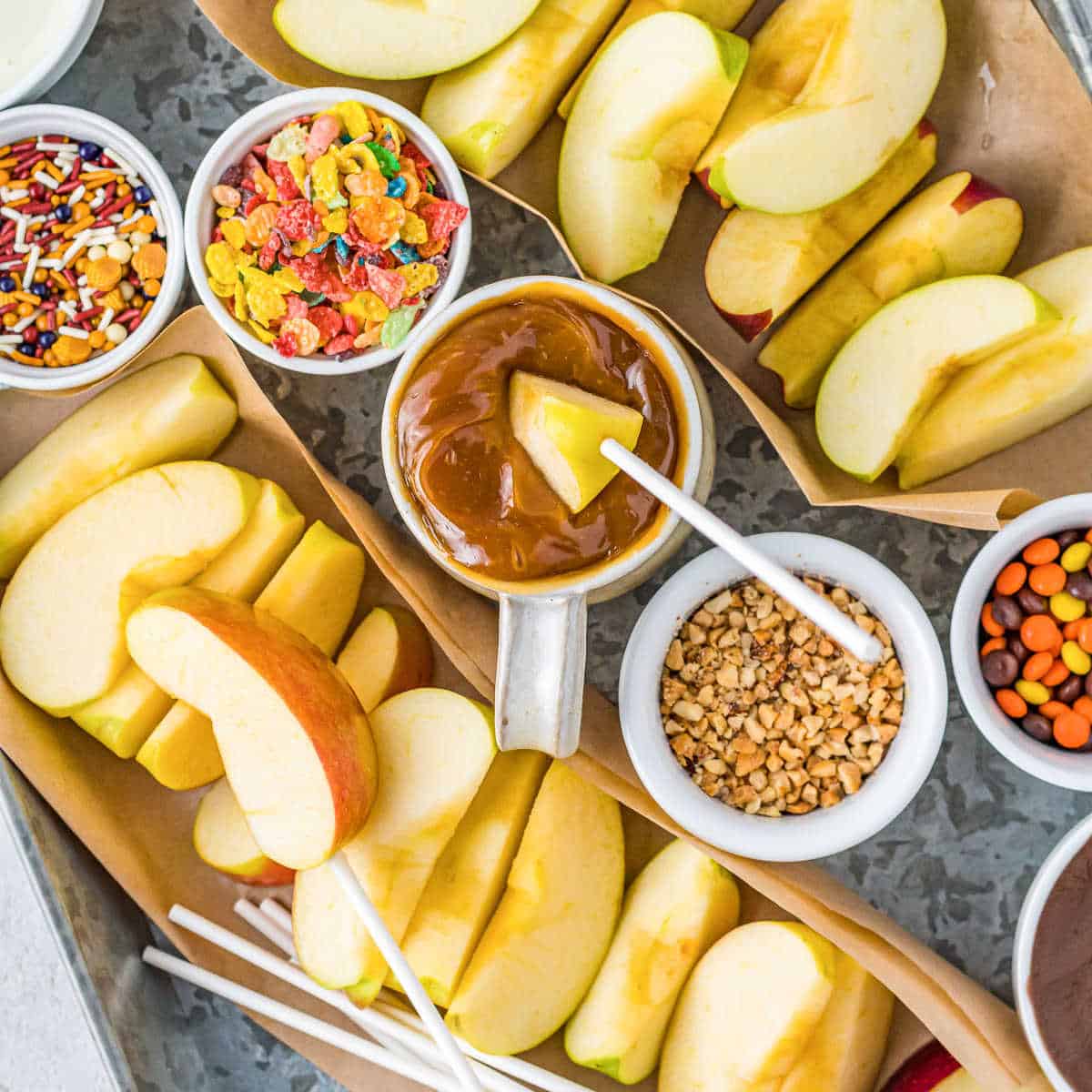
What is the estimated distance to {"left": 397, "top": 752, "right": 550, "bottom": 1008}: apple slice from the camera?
123cm

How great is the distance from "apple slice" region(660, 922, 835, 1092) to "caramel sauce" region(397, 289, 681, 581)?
17.1 inches

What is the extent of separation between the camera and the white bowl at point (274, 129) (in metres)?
1.17

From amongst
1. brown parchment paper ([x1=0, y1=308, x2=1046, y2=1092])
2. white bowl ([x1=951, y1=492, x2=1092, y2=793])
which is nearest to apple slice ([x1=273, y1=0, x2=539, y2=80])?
brown parchment paper ([x1=0, y1=308, x2=1046, y2=1092])

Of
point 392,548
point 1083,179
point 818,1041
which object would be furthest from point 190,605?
point 1083,179

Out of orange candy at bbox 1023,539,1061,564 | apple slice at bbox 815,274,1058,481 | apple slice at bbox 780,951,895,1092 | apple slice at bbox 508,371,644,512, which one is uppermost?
apple slice at bbox 508,371,644,512

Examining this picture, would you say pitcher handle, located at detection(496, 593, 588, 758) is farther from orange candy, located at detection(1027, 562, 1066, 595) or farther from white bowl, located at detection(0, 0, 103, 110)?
Answer: white bowl, located at detection(0, 0, 103, 110)

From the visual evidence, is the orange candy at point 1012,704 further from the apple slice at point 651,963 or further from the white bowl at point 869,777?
the apple slice at point 651,963

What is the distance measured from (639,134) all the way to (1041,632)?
0.60 m

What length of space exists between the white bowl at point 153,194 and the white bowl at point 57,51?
2 centimetres

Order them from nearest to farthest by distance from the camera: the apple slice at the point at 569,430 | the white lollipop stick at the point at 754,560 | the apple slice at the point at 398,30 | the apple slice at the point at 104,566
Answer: the white lollipop stick at the point at 754,560
the apple slice at the point at 569,430
the apple slice at the point at 398,30
the apple slice at the point at 104,566

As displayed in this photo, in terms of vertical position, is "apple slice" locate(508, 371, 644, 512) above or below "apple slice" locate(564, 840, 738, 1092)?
above

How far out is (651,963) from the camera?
1236mm

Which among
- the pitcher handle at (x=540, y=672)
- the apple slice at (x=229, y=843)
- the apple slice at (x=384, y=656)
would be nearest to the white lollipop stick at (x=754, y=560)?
the pitcher handle at (x=540, y=672)

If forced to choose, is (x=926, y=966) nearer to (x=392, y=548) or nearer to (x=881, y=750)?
(x=881, y=750)
